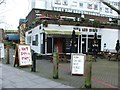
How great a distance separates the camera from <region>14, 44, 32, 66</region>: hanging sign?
1493 centimetres

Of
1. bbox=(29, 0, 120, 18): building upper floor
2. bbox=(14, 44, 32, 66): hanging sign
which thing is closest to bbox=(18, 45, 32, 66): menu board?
bbox=(14, 44, 32, 66): hanging sign

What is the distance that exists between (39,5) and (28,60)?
90.8ft

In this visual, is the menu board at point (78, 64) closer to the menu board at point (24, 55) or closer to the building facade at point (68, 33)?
the menu board at point (24, 55)

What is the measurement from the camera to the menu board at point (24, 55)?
49.0ft

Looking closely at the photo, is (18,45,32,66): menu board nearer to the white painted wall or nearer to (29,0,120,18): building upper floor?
the white painted wall

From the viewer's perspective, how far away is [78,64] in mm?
11695

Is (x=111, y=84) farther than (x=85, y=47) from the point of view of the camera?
No

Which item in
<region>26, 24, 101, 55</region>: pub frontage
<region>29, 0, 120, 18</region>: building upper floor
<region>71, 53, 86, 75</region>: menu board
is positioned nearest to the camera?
<region>71, 53, 86, 75</region>: menu board

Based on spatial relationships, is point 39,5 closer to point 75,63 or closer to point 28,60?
point 28,60

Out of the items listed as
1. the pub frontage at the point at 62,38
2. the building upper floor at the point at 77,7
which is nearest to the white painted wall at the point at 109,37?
the pub frontage at the point at 62,38

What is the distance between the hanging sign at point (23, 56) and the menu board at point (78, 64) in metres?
4.25

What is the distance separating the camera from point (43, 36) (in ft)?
72.5

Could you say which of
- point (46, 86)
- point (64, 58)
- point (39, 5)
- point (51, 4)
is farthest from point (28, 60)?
point (51, 4)

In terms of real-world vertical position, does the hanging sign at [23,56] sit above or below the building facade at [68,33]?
below
